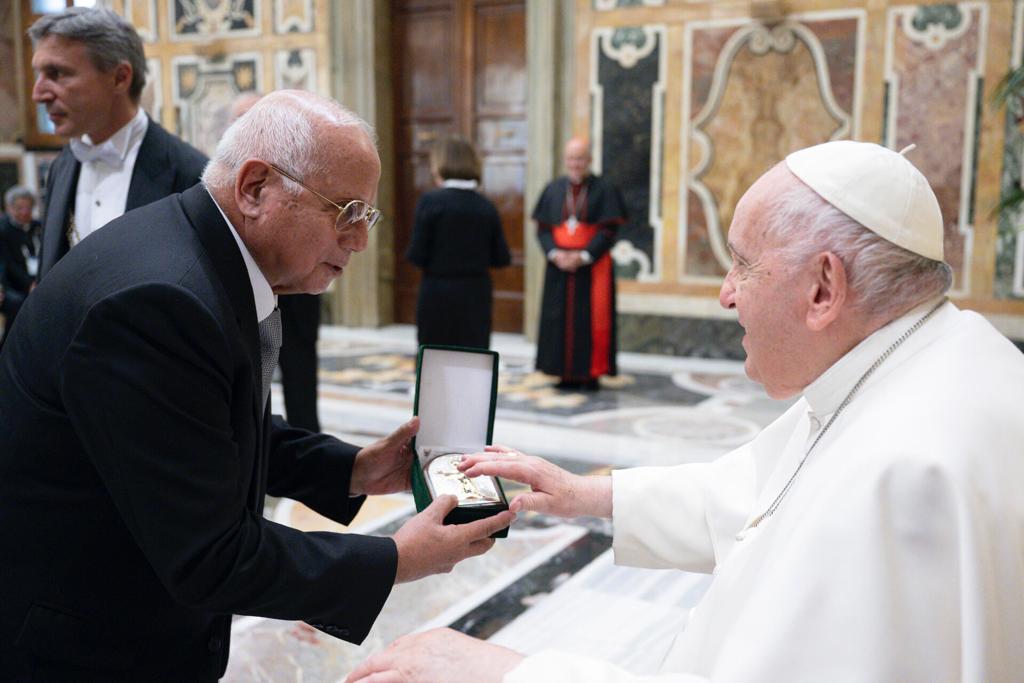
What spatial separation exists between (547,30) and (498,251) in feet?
12.0

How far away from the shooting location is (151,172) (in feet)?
10.0

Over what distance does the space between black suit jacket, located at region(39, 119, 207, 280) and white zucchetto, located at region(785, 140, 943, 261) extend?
2159 mm

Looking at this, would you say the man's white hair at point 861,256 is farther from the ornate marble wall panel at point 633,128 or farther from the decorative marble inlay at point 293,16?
the decorative marble inlay at point 293,16

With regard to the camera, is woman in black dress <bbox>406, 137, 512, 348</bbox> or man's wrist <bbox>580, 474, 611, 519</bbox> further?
woman in black dress <bbox>406, 137, 512, 348</bbox>

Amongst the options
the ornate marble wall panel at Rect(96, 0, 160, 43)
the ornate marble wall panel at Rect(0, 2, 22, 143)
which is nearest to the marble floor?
the ornate marble wall panel at Rect(0, 2, 22, 143)

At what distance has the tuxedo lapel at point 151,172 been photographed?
3.02 meters

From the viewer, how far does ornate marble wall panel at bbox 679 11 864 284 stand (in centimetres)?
830

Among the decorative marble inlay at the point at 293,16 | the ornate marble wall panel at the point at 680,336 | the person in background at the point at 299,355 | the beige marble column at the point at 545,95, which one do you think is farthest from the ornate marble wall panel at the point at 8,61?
the decorative marble inlay at the point at 293,16

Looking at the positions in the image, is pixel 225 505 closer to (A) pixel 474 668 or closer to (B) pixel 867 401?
(A) pixel 474 668

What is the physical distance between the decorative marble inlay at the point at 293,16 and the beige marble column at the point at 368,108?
1.01 ft

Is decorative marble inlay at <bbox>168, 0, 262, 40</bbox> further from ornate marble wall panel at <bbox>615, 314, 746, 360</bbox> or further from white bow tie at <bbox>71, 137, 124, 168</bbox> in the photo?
white bow tie at <bbox>71, 137, 124, 168</bbox>

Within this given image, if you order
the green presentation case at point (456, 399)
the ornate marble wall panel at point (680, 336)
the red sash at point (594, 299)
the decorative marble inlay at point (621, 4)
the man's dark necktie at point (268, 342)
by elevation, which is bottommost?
the ornate marble wall panel at point (680, 336)

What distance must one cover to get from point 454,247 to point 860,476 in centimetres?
509

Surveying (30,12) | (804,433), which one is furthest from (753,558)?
(30,12)
